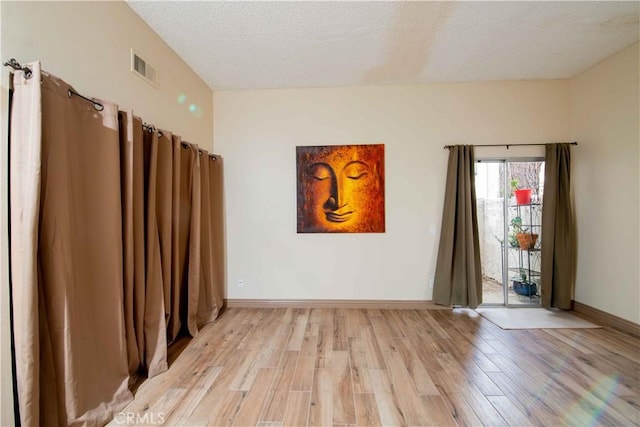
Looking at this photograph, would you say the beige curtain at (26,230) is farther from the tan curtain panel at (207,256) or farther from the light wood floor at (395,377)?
the tan curtain panel at (207,256)

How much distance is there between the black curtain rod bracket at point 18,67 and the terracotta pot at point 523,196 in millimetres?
4632

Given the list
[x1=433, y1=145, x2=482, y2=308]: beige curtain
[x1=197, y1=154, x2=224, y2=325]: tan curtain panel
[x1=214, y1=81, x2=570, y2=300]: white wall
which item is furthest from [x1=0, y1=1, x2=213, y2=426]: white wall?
[x1=433, y1=145, x2=482, y2=308]: beige curtain

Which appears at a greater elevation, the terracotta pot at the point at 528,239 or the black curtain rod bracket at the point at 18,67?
the black curtain rod bracket at the point at 18,67

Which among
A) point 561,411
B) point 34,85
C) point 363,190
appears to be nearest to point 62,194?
point 34,85

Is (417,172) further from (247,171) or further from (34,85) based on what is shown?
(34,85)

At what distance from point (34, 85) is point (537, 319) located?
15.7 feet

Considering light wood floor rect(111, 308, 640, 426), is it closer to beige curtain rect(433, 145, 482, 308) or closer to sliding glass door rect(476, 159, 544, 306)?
beige curtain rect(433, 145, 482, 308)

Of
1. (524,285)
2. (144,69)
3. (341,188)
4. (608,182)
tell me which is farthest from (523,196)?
(144,69)

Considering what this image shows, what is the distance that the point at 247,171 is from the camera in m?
3.48

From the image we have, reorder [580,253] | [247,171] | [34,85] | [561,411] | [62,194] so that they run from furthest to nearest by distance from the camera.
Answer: [247,171], [580,253], [561,411], [62,194], [34,85]

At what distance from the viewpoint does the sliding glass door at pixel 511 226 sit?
11.1 feet

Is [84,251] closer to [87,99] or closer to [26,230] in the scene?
[26,230]

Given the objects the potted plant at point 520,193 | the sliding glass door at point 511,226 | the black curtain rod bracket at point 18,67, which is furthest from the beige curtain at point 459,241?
the black curtain rod bracket at point 18,67

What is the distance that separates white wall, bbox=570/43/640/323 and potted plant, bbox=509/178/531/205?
559mm
